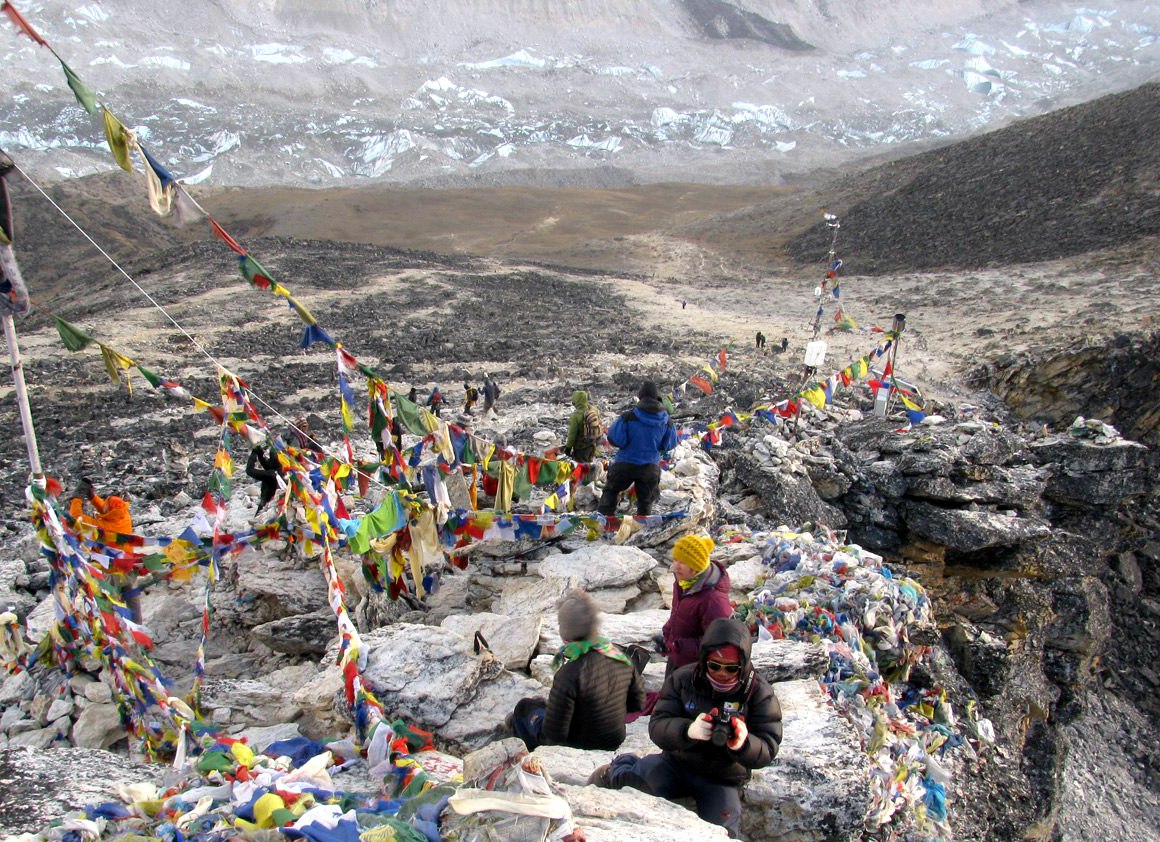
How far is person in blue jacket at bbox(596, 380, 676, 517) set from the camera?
661 centimetres

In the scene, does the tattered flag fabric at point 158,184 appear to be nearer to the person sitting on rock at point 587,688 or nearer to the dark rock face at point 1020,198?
the person sitting on rock at point 587,688

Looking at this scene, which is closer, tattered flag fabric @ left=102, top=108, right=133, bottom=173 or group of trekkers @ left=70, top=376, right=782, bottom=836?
group of trekkers @ left=70, top=376, right=782, bottom=836

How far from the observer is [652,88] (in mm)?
123750

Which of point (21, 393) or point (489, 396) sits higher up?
point (21, 393)

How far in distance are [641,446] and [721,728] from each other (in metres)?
3.89

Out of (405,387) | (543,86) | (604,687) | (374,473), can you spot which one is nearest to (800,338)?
(405,387)

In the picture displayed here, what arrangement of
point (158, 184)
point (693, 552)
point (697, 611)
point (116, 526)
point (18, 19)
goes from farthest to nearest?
1. point (116, 526)
2. point (158, 184)
3. point (18, 19)
4. point (697, 611)
5. point (693, 552)

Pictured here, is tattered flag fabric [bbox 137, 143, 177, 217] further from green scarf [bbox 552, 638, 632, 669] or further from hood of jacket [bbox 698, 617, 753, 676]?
hood of jacket [bbox 698, 617, 753, 676]

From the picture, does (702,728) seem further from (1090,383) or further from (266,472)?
(1090,383)

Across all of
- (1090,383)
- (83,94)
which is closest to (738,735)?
(83,94)

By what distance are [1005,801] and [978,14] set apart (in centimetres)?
19721

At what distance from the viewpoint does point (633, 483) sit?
704 cm

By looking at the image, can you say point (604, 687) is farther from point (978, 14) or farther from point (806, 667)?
point (978, 14)

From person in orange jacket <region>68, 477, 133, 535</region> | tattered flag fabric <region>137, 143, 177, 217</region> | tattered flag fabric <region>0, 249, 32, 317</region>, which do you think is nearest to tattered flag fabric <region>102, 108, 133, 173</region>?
tattered flag fabric <region>137, 143, 177, 217</region>
